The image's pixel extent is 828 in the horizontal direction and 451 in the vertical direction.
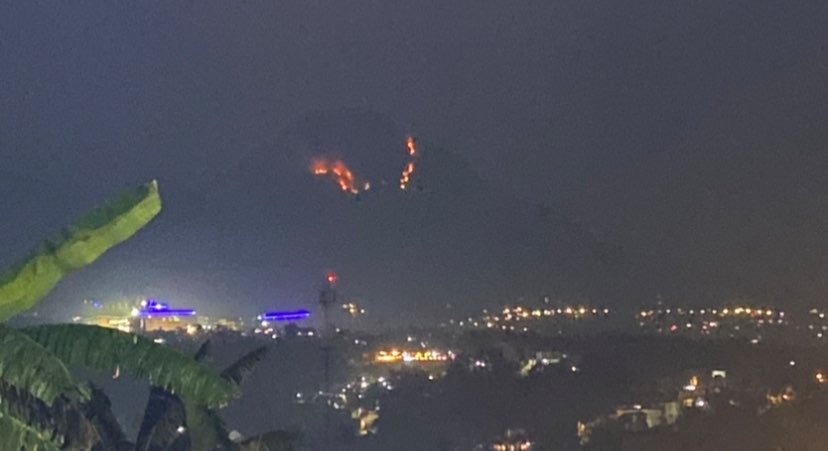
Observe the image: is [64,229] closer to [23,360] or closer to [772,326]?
[23,360]

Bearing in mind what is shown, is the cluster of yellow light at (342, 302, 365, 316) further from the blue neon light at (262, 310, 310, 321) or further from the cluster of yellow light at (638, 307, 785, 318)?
the cluster of yellow light at (638, 307, 785, 318)

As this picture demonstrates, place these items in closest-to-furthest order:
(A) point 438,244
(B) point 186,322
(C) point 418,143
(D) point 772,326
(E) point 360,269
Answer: (D) point 772,326
(B) point 186,322
(C) point 418,143
(E) point 360,269
(A) point 438,244

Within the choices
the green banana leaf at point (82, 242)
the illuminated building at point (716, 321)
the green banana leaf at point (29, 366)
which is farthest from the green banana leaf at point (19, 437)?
the illuminated building at point (716, 321)

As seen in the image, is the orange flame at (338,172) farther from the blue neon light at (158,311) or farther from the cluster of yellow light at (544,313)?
the blue neon light at (158,311)

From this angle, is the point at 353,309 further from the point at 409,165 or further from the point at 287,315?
the point at 409,165

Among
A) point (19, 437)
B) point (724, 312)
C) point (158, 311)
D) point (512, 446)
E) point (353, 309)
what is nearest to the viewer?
point (19, 437)

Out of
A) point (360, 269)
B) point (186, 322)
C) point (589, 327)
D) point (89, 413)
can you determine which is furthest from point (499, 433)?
point (360, 269)

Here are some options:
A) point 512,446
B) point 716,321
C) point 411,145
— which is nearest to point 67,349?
point 512,446
